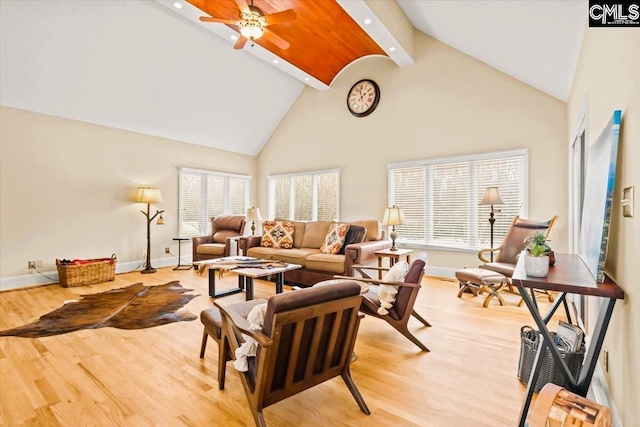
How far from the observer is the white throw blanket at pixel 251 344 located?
1.65 metres

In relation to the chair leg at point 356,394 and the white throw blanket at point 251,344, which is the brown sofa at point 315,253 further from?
the white throw blanket at point 251,344

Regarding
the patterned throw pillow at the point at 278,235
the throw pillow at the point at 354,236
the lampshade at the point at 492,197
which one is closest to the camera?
the lampshade at the point at 492,197

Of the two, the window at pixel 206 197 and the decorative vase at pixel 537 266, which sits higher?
the window at pixel 206 197

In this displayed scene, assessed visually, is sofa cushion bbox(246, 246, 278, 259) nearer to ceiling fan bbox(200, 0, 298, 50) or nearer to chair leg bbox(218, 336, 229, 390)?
chair leg bbox(218, 336, 229, 390)

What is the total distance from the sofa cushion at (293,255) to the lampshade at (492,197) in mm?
2648

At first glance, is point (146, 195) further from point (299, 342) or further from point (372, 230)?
point (299, 342)

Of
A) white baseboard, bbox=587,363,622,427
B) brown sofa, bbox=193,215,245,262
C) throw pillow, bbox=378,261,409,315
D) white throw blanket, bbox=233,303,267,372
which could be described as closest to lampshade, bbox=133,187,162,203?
brown sofa, bbox=193,215,245,262

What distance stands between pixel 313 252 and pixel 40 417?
11.9 ft

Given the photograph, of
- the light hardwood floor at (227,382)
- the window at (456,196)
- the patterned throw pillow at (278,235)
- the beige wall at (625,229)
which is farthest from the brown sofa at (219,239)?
the beige wall at (625,229)

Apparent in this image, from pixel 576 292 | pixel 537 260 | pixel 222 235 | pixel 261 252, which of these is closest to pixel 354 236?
pixel 261 252

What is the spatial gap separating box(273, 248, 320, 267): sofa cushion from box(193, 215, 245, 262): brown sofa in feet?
3.58

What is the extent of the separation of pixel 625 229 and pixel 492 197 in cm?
330

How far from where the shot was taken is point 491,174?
16.6 ft

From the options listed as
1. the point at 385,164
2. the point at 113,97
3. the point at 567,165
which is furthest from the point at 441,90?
the point at 113,97
